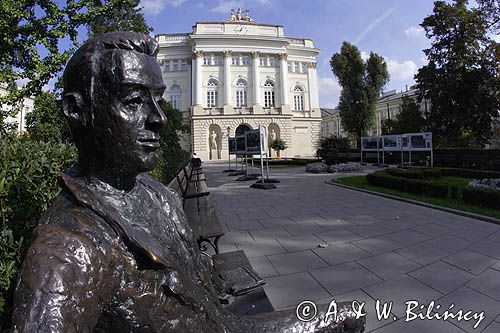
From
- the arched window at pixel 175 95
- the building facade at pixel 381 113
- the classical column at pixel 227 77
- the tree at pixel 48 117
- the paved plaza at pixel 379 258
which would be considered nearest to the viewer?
the paved plaza at pixel 379 258

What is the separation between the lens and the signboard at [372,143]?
72.5ft

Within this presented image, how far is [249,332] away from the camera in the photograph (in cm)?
115

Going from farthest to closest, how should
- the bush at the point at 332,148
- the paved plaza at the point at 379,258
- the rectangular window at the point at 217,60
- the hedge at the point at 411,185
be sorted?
the rectangular window at the point at 217,60 → the bush at the point at 332,148 → the hedge at the point at 411,185 → the paved plaza at the point at 379,258

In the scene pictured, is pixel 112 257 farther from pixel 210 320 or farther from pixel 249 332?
pixel 249 332

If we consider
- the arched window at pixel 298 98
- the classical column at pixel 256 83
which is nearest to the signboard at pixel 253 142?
the classical column at pixel 256 83

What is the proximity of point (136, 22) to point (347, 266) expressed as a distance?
1638 centimetres

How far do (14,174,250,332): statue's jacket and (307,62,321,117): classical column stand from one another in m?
48.6

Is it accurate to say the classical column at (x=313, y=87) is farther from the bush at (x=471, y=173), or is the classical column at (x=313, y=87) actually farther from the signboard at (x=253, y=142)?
→ the signboard at (x=253, y=142)

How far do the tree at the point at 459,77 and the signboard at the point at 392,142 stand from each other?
666 cm

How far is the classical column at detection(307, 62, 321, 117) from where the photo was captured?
47.6 meters

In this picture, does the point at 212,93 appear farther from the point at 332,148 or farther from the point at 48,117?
the point at 48,117

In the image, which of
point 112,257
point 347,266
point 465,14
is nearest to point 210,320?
point 112,257

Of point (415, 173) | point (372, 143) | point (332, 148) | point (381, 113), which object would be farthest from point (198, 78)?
point (381, 113)

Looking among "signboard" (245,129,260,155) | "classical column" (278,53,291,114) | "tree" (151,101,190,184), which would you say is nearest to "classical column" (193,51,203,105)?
"classical column" (278,53,291,114)
